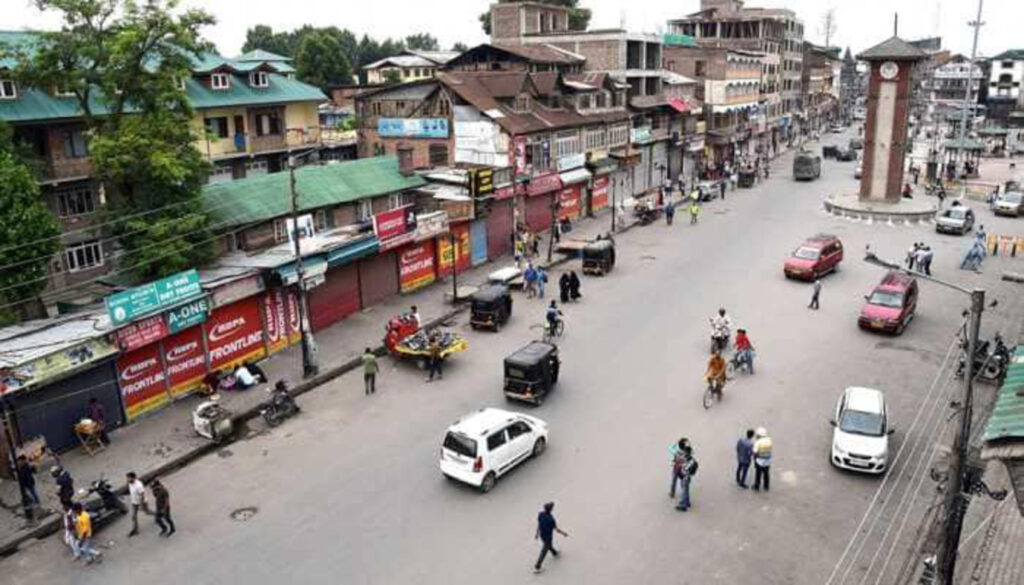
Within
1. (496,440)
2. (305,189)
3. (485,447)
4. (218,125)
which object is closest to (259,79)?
(218,125)

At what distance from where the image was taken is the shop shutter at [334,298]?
3005 cm

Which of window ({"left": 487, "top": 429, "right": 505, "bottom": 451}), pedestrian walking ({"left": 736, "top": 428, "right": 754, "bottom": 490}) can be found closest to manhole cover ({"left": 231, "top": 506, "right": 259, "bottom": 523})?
window ({"left": 487, "top": 429, "right": 505, "bottom": 451})

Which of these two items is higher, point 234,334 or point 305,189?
point 305,189

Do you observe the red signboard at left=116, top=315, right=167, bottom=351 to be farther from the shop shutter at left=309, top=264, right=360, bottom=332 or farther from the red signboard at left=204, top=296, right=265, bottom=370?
the shop shutter at left=309, top=264, right=360, bottom=332

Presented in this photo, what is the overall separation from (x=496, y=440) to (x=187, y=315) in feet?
36.3

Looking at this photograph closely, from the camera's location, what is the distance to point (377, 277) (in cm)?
3353

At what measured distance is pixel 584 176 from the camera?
5144cm

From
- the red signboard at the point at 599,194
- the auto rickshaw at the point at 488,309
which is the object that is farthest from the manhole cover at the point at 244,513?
the red signboard at the point at 599,194

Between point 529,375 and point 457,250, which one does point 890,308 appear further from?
point 457,250

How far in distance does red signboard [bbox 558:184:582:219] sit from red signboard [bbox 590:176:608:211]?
1952 millimetres

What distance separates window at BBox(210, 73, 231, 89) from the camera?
136 feet

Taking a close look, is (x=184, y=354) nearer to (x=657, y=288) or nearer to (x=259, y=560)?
(x=259, y=560)

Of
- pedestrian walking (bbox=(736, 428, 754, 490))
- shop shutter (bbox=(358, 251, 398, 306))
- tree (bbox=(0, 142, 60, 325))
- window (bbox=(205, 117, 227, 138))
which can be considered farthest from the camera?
window (bbox=(205, 117, 227, 138))

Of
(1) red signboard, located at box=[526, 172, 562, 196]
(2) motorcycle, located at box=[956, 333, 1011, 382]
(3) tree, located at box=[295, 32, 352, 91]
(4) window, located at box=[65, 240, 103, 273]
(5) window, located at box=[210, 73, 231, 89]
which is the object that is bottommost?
(2) motorcycle, located at box=[956, 333, 1011, 382]
